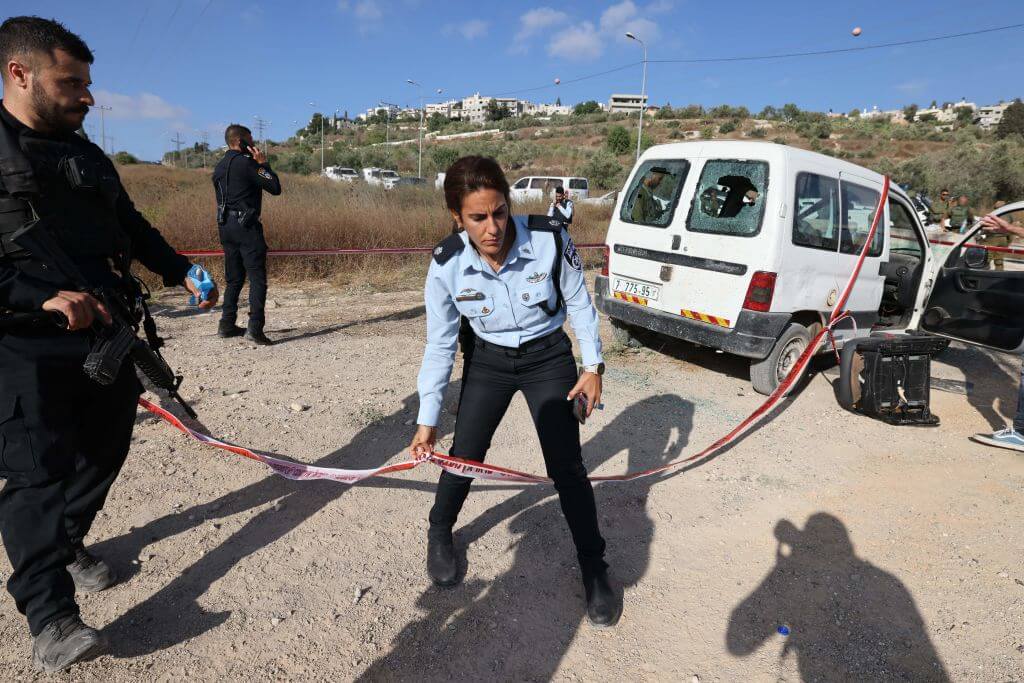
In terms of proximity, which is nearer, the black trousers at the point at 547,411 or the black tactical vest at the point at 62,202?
the black tactical vest at the point at 62,202

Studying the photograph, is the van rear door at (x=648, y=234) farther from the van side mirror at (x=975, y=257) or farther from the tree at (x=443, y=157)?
the tree at (x=443, y=157)

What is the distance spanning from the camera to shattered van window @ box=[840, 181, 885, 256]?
5.23 metres

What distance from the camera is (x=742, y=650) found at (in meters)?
2.37

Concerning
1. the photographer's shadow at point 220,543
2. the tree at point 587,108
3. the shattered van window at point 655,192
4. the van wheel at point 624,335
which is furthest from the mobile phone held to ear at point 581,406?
the tree at point 587,108

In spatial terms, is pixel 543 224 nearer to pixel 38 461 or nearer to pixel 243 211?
pixel 38 461

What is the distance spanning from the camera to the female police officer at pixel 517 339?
2264 mm

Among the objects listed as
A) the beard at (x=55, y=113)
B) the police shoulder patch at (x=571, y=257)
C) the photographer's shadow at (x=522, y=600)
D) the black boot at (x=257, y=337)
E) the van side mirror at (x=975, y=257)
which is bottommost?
the photographer's shadow at (x=522, y=600)

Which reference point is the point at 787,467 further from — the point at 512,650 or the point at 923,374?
the point at 512,650

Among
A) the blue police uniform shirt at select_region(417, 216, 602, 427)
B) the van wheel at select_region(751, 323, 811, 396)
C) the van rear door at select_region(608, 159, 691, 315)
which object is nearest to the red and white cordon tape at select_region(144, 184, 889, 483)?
the van wheel at select_region(751, 323, 811, 396)

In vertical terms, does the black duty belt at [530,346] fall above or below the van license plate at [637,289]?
above

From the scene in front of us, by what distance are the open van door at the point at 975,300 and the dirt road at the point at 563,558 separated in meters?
0.76

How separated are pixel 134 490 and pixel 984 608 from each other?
172 inches

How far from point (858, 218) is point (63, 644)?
6203 mm

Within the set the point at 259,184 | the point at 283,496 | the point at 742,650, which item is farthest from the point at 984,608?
the point at 259,184
